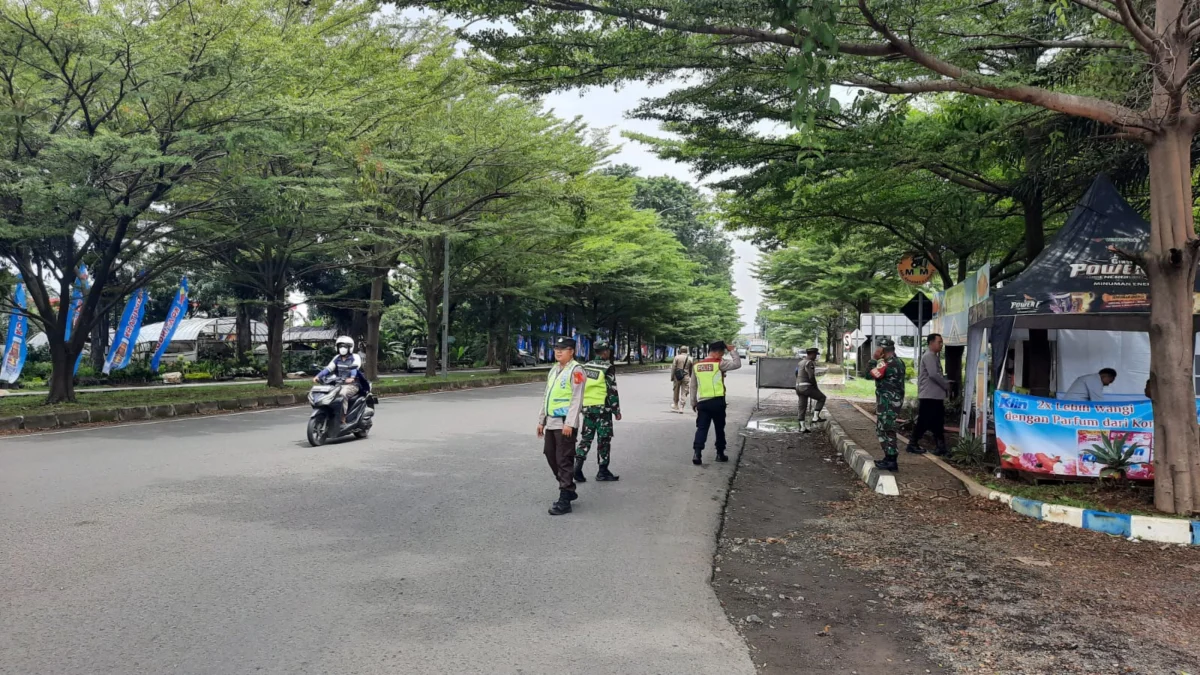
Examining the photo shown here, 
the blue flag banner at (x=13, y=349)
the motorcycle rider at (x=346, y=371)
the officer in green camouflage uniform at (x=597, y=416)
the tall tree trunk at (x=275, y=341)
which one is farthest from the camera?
the blue flag banner at (x=13, y=349)

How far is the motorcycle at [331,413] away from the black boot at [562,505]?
5.28 m

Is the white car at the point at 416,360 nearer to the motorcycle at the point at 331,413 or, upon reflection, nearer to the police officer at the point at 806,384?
the police officer at the point at 806,384

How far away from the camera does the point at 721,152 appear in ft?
35.4

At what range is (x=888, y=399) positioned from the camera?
9.25 m

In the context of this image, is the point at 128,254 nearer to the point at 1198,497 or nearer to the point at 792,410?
the point at 792,410

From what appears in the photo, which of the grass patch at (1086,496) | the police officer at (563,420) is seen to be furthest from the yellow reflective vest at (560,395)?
the grass patch at (1086,496)

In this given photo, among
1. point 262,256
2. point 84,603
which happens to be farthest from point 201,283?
point 84,603

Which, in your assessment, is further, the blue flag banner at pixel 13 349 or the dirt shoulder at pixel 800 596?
the blue flag banner at pixel 13 349

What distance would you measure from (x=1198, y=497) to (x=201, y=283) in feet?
145

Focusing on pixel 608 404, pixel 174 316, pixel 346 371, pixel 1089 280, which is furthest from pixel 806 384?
pixel 174 316

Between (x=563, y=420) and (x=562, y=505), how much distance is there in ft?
2.51

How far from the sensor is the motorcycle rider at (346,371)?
37.5ft

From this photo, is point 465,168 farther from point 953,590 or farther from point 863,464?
point 953,590

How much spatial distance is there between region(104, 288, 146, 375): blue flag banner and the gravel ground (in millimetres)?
24965
